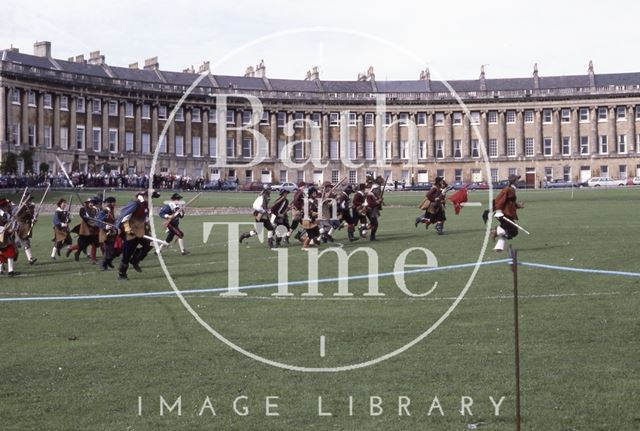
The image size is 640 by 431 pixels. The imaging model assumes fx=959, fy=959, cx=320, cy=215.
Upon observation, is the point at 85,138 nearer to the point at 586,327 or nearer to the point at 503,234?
the point at 503,234

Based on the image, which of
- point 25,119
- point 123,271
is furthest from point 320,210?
point 25,119

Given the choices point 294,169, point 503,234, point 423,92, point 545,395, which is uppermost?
point 423,92

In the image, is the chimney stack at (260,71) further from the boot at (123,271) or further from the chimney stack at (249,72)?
the boot at (123,271)

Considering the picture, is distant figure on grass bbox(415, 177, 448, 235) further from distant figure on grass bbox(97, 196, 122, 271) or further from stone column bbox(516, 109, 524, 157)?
stone column bbox(516, 109, 524, 157)

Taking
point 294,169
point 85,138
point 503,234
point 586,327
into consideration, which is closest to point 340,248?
point 503,234

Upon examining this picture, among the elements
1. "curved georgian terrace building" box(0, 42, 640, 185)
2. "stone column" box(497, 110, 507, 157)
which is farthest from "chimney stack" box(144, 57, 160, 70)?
"stone column" box(497, 110, 507, 157)

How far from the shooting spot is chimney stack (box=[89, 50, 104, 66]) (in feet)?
338

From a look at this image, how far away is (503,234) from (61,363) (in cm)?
1544

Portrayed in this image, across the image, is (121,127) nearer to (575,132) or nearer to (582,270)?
(575,132)

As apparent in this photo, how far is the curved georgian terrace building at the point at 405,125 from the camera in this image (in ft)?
357

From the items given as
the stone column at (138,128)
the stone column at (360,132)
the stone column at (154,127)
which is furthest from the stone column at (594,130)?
the stone column at (138,128)

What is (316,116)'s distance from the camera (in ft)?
375

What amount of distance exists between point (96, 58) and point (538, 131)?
52.2 m

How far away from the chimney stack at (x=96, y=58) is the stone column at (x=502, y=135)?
46802 millimetres
